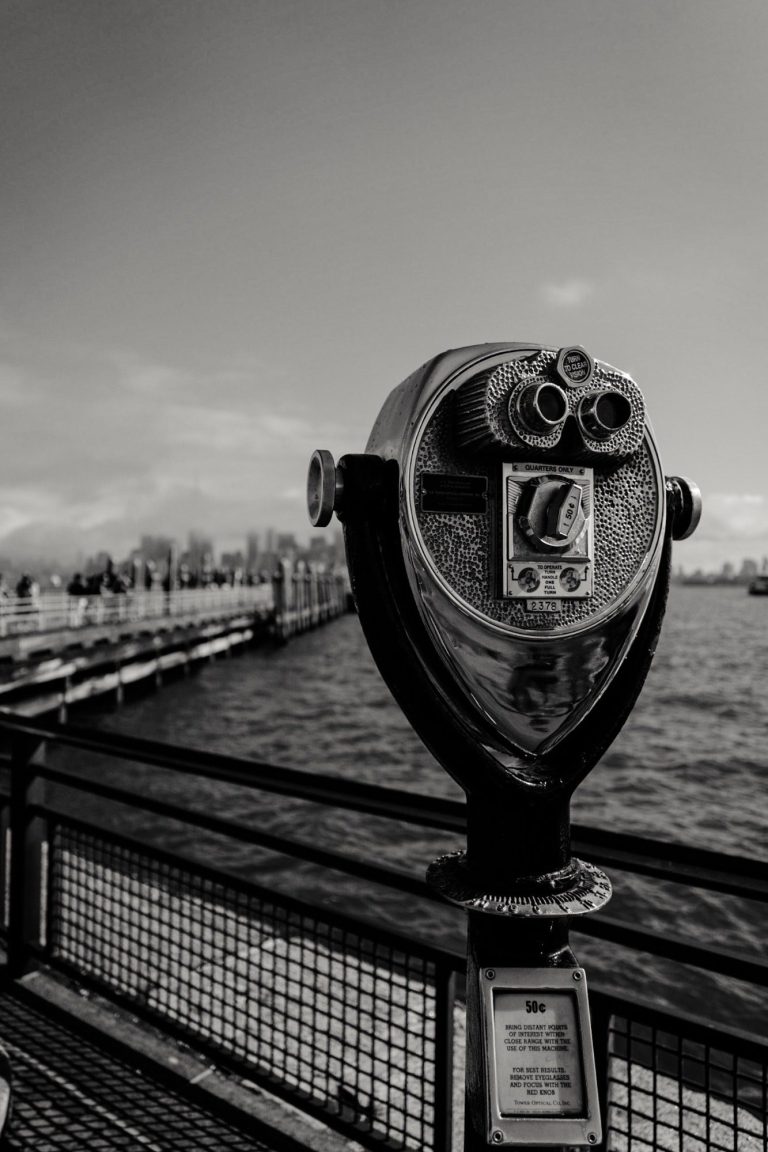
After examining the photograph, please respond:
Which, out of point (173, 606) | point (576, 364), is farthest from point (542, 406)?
point (173, 606)

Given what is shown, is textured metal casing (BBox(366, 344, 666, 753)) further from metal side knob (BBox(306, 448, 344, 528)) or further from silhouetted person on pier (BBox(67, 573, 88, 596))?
silhouetted person on pier (BBox(67, 573, 88, 596))

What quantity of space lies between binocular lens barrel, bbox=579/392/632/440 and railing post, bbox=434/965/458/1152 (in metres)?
1.12

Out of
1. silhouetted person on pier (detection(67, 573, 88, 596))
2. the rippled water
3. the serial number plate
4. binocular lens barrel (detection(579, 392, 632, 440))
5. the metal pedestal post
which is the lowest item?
the rippled water

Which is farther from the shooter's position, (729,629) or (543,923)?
(729,629)

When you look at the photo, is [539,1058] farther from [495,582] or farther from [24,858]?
[24,858]

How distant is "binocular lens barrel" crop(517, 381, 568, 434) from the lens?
4.25ft

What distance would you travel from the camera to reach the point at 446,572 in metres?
1.29

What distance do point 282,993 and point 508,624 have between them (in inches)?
55.6

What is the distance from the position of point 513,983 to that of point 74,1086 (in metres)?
1.70

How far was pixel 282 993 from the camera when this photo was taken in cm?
228

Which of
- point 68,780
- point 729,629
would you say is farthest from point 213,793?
point 729,629

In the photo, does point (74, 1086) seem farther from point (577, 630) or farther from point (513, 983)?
point (577, 630)

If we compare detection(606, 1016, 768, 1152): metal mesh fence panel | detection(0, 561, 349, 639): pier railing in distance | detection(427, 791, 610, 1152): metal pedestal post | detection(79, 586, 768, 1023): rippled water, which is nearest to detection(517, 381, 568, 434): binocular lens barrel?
detection(427, 791, 610, 1152): metal pedestal post

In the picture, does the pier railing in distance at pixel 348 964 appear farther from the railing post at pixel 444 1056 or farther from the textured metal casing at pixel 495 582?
the textured metal casing at pixel 495 582
